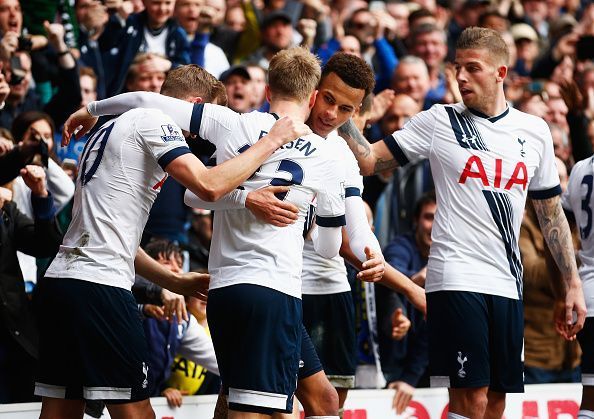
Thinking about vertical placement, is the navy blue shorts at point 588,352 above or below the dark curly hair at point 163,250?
below

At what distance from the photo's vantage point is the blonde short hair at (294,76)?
5.91 m

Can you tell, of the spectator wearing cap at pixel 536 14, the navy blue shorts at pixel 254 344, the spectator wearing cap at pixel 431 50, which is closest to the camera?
the navy blue shorts at pixel 254 344

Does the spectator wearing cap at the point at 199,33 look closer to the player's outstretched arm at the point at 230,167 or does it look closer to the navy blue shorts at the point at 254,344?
the player's outstretched arm at the point at 230,167

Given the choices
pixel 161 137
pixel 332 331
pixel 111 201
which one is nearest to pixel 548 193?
pixel 332 331

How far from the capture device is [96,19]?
432 inches

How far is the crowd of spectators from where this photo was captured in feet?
25.7

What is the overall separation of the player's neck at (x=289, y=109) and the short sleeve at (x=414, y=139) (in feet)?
4.88

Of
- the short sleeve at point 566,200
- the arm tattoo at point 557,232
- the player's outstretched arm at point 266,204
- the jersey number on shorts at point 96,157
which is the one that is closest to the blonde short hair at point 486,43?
the arm tattoo at point 557,232

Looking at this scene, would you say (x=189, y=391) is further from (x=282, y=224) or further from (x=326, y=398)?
(x=282, y=224)

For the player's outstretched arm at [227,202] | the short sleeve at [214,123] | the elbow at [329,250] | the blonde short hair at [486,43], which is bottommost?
the elbow at [329,250]

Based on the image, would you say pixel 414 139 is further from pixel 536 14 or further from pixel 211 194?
pixel 536 14

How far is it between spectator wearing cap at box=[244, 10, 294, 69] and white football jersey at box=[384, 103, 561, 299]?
208 inches

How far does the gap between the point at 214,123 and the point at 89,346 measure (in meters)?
1.35

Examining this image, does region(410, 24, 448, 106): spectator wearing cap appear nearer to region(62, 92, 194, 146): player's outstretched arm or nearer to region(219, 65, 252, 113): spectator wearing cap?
region(219, 65, 252, 113): spectator wearing cap
